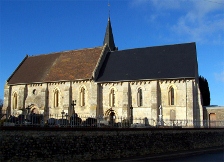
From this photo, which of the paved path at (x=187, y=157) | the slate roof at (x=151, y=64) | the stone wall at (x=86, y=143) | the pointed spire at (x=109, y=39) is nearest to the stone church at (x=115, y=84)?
the slate roof at (x=151, y=64)

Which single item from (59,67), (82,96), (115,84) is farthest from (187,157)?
(59,67)

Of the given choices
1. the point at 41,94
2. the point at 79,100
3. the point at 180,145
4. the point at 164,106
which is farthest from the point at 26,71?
the point at 180,145

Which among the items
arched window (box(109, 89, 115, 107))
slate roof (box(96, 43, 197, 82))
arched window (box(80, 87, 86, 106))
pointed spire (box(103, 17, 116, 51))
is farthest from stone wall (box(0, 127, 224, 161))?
pointed spire (box(103, 17, 116, 51))

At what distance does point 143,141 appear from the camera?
22500 millimetres

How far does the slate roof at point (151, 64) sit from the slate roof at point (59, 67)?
2242 mm

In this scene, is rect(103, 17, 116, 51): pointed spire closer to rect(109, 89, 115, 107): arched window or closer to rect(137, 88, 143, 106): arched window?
rect(109, 89, 115, 107): arched window

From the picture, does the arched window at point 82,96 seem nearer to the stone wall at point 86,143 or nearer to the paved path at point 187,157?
the stone wall at point 86,143

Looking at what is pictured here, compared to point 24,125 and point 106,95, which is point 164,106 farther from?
point 24,125

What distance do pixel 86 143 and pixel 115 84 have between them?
23.5 meters

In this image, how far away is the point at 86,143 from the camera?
18.7m

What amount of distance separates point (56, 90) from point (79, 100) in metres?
4.11

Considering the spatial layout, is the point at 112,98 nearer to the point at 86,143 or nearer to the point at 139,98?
the point at 139,98

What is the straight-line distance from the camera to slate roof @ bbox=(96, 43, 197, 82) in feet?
128

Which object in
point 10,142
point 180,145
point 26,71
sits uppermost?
point 26,71
